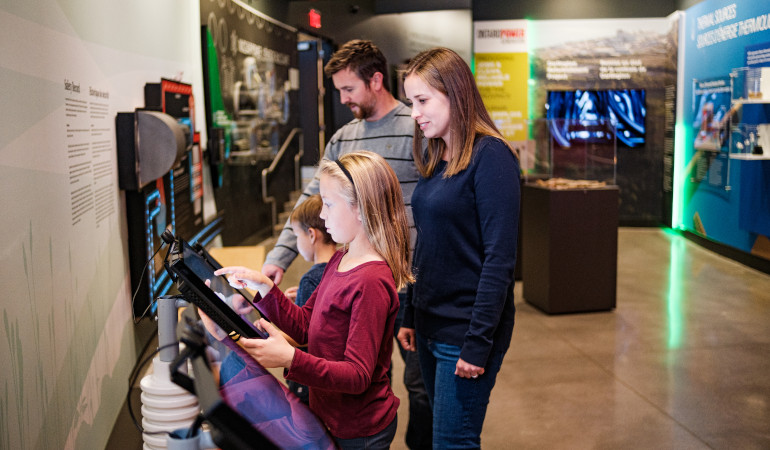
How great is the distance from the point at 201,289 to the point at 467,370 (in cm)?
100

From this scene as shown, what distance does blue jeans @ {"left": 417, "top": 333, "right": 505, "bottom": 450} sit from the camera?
2.04 meters

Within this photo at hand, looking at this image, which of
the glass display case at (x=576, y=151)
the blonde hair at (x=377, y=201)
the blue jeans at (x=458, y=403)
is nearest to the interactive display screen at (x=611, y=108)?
the glass display case at (x=576, y=151)

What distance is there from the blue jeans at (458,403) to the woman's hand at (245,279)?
60 cm

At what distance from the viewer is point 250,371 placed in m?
1.13

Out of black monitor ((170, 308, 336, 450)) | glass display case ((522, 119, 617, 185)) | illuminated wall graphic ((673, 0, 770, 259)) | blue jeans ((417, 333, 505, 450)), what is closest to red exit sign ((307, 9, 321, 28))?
glass display case ((522, 119, 617, 185))

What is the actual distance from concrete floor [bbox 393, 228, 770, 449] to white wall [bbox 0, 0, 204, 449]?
4.76 feet

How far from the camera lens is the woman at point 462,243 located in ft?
6.41

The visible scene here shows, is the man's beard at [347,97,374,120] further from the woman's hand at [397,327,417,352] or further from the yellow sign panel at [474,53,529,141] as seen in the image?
the yellow sign panel at [474,53,529,141]

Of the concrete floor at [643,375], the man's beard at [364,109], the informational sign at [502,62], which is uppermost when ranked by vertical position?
the informational sign at [502,62]

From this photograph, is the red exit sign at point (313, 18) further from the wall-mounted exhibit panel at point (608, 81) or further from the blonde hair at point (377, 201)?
the blonde hair at point (377, 201)

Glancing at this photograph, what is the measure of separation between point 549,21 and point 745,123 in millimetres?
4471

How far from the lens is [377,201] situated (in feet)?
5.69

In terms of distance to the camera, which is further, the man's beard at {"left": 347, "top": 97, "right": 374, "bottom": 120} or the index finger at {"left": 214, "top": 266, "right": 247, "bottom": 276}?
the man's beard at {"left": 347, "top": 97, "right": 374, "bottom": 120}

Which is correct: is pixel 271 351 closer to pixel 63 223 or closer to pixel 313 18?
pixel 63 223
